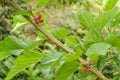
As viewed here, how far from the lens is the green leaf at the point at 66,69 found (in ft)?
3.41

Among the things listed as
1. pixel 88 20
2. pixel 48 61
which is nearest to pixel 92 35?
pixel 88 20

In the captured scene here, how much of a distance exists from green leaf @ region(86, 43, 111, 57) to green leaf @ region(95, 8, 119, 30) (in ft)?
0.29

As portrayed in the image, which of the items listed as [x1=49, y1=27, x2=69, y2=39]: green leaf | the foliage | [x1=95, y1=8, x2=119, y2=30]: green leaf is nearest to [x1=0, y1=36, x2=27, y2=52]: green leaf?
the foliage

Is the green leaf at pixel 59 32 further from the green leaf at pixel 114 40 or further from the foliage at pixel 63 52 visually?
the green leaf at pixel 114 40

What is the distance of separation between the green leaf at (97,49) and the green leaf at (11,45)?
0.66 ft

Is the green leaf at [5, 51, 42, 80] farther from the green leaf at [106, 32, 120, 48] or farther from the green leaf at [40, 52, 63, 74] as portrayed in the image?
the green leaf at [106, 32, 120, 48]

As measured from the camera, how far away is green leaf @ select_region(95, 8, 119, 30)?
1.03 m

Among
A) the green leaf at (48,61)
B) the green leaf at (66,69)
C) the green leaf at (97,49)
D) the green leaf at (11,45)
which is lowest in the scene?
the green leaf at (66,69)

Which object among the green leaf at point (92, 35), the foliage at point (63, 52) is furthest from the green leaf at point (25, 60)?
the green leaf at point (92, 35)

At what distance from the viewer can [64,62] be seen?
3.33 ft

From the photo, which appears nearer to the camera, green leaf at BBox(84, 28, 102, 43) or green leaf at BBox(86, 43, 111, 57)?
green leaf at BBox(86, 43, 111, 57)

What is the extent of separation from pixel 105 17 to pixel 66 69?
0.62ft

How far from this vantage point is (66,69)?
1.04 metres

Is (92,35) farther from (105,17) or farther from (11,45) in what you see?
(11,45)
